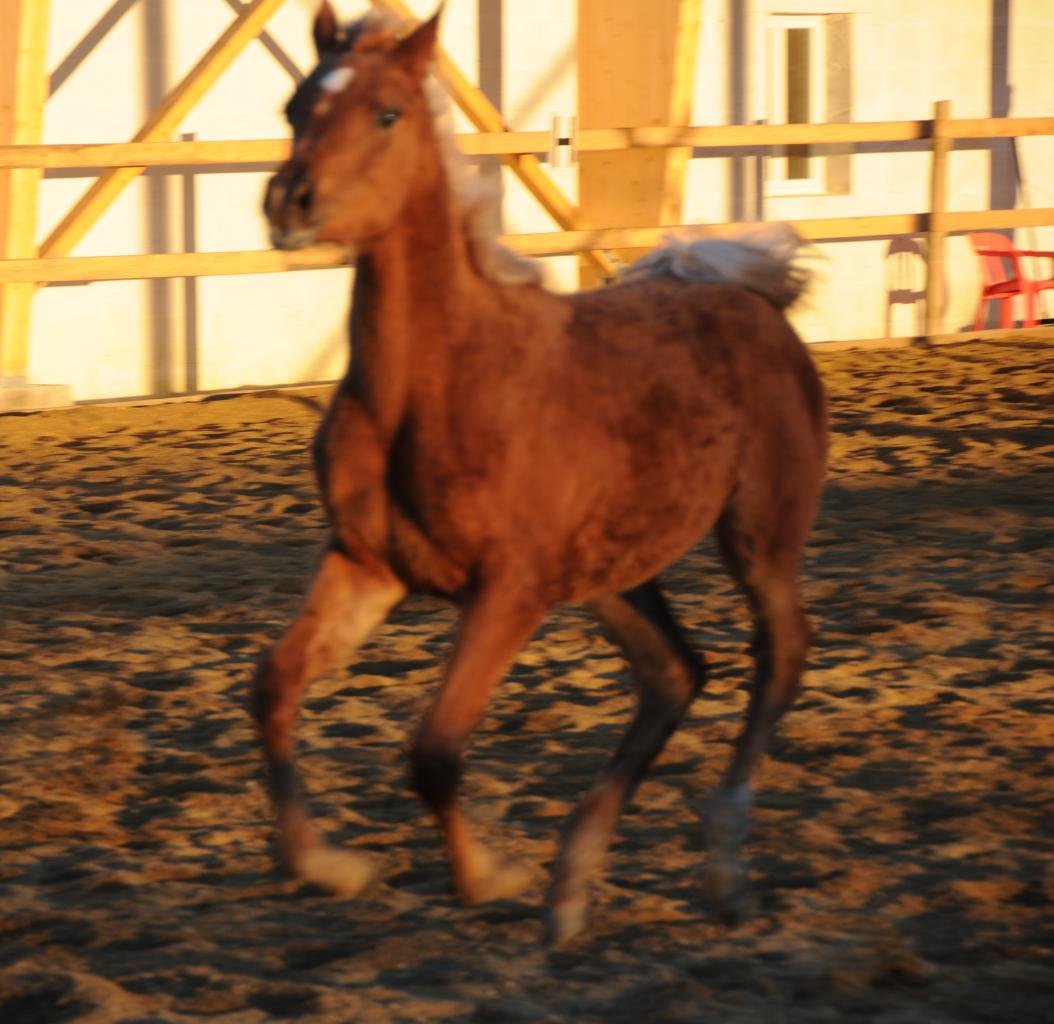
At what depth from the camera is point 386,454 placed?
12.3 feet

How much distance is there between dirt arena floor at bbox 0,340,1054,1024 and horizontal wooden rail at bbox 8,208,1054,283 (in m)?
2.32

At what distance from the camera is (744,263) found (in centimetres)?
457

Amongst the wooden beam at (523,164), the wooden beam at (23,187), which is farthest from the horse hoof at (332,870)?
the wooden beam at (523,164)

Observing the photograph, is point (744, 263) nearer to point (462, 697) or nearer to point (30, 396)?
point (462, 697)

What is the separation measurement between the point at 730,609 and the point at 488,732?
1679 mm

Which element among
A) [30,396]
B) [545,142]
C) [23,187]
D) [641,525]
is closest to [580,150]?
[545,142]

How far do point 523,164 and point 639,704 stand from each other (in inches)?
343

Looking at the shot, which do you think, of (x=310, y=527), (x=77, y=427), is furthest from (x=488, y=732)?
(x=77, y=427)

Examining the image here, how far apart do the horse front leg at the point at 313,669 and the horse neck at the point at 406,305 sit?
0.31 m

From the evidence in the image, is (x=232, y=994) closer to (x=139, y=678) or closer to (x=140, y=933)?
(x=140, y=933)

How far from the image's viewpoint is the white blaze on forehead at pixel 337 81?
11.8ft

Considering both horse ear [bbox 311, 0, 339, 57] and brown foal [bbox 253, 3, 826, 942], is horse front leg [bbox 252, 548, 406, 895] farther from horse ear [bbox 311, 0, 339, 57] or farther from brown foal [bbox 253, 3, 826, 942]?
horse ear [bbox 311, 0, 339, 57]

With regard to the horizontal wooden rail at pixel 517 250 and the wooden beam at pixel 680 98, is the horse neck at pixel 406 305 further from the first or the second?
the wooden beam at pixel 680 98

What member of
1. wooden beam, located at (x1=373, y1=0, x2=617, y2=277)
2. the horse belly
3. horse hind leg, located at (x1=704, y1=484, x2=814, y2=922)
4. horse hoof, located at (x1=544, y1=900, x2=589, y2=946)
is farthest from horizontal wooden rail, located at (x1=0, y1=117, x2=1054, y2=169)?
horse hoof, located at (x1=544, y1=900, x2=589, y2=946)
